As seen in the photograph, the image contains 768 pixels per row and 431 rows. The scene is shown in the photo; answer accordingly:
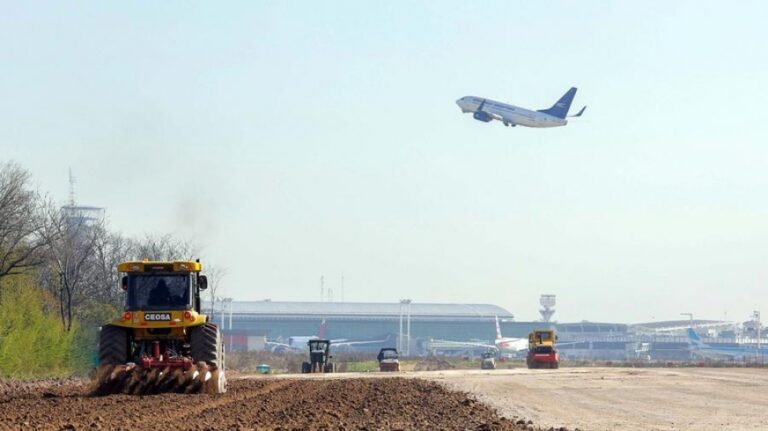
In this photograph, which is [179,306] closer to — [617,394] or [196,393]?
[196,393]

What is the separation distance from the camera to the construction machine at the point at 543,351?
301 ft

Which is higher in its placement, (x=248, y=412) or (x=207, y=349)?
(x=207, y=349)

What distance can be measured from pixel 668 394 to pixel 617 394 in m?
1.68

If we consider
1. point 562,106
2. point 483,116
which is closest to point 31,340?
point 483,116

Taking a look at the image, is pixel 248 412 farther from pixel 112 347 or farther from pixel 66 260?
pixel 66 260

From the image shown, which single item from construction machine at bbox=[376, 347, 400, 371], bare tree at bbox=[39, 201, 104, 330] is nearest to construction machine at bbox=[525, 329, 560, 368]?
construction machine at bbox=[376, 347, 400, 371]

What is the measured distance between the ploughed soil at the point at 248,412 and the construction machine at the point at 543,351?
2168 inches

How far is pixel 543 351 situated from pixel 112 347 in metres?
61.8

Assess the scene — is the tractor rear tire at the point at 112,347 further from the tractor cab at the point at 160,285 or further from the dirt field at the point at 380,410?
the dirt field at the point at 380,410

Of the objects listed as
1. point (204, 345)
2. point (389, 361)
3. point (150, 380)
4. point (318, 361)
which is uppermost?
point (204, 345)

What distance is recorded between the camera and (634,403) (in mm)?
36094

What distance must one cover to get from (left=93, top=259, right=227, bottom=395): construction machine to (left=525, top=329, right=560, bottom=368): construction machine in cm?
5871

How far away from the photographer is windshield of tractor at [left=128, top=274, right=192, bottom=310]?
1355 inches

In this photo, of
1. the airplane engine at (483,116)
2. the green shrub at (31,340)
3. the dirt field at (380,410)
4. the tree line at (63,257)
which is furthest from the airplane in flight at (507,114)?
the dirt field at (380,410)
